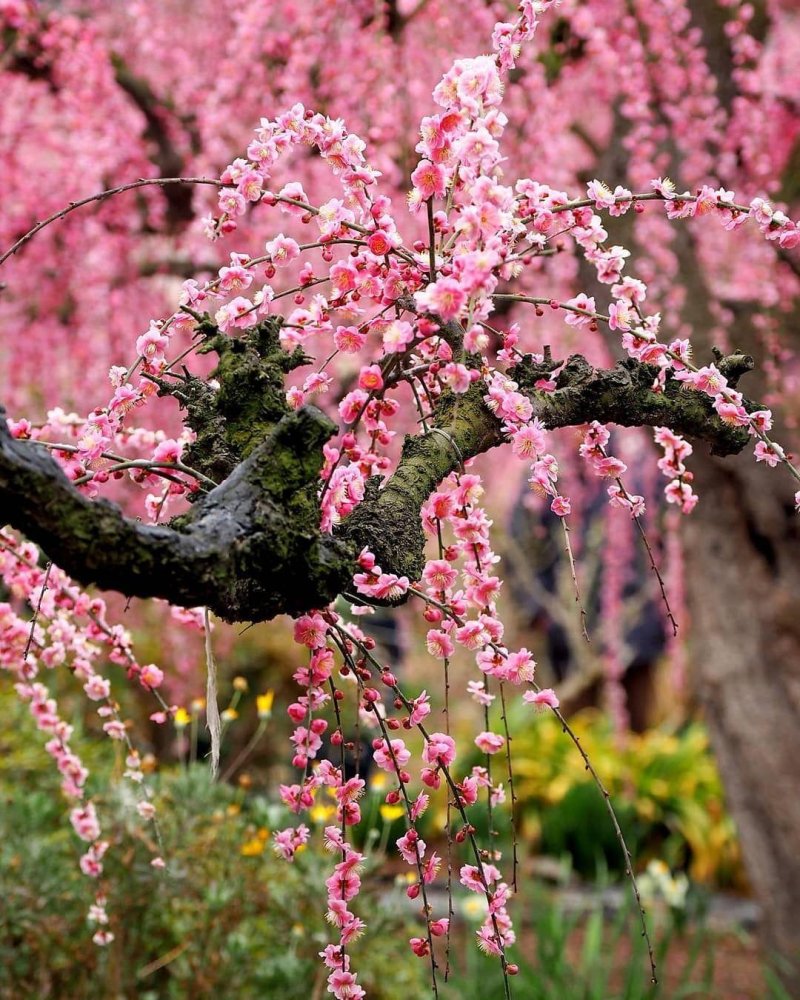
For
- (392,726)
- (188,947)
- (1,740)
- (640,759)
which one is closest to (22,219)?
(1,740)

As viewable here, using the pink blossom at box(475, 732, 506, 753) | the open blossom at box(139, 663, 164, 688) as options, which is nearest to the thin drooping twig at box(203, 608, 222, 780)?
the pink blossom at box(475, 732, 506, 753)

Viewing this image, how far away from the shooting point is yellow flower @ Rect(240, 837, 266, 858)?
2.85 m

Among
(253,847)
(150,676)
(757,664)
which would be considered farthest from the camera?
(757,664)

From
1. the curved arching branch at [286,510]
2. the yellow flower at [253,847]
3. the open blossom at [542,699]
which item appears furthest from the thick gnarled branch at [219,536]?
the yellow flower at [253,847]

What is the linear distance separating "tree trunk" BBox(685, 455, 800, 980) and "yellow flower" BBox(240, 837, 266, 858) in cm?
215

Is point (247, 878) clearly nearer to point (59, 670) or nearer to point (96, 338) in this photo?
point (59, 670)

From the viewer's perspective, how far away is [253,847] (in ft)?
9.37

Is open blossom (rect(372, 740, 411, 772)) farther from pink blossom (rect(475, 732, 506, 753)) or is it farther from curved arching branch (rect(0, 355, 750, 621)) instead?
curved arching branch (rect(0, 355, 750, 621))

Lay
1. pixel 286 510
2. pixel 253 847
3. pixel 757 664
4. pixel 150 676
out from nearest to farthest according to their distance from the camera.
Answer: pixel 286 510, pixel 150 676, pixel 253 847, pixel 757 664

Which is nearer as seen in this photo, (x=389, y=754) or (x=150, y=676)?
(x=389, y=754)

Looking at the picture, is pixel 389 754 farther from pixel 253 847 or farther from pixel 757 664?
pixel 757 664

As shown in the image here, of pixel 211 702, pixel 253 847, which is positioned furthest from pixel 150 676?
pixel 253 847

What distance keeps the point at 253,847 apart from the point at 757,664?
2341 millimetres

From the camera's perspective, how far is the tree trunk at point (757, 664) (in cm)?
402
